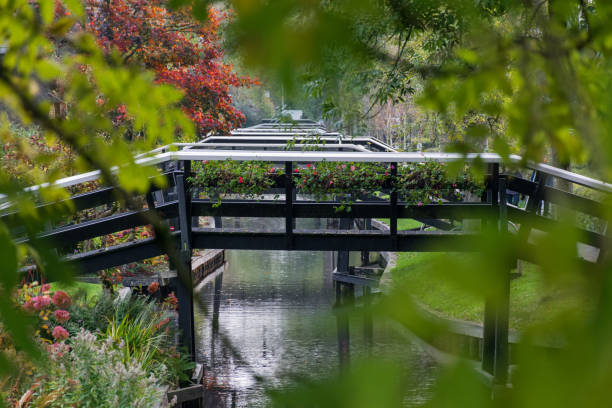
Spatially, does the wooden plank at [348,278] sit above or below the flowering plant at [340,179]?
below

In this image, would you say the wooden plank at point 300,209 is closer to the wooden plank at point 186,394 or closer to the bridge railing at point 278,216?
the bridge railing at point 278,216

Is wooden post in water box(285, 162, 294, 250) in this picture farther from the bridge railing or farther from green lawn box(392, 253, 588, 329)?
green lawn box(392, 253, 588, 329)

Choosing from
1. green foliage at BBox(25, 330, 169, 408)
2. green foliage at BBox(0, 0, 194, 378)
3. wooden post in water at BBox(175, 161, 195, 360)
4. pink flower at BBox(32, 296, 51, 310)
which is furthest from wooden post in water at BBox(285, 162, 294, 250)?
green foliage at BBox(0, 0, 194, 378)

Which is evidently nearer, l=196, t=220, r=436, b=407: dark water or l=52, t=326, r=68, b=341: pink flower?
l=52, t=326, r=68, b=341: pink flower

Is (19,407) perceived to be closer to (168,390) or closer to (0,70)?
(168,390)

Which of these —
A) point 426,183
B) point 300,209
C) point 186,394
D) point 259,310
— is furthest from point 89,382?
point 259,310

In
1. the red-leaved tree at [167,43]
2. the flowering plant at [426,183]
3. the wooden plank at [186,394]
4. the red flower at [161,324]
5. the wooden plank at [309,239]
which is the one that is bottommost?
the wooden plank at [186,394]

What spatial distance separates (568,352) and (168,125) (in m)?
0.78

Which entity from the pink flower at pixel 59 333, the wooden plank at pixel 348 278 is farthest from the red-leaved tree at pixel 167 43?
the pink flower at pixel 59 333

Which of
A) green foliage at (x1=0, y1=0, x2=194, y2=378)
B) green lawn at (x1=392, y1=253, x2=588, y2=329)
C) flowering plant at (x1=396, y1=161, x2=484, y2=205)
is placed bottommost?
flowering plant at (x1=396, y1=161, x2=484, y2=205)

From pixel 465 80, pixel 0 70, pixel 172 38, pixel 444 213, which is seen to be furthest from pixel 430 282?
pixel 172 38

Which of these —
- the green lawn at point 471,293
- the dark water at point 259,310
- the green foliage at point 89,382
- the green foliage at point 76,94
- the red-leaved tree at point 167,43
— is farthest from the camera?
the red-leaved tree at point 167,43

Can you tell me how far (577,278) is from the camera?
0.35 m

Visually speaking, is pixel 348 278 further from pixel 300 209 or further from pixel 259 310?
pixel 300 209
